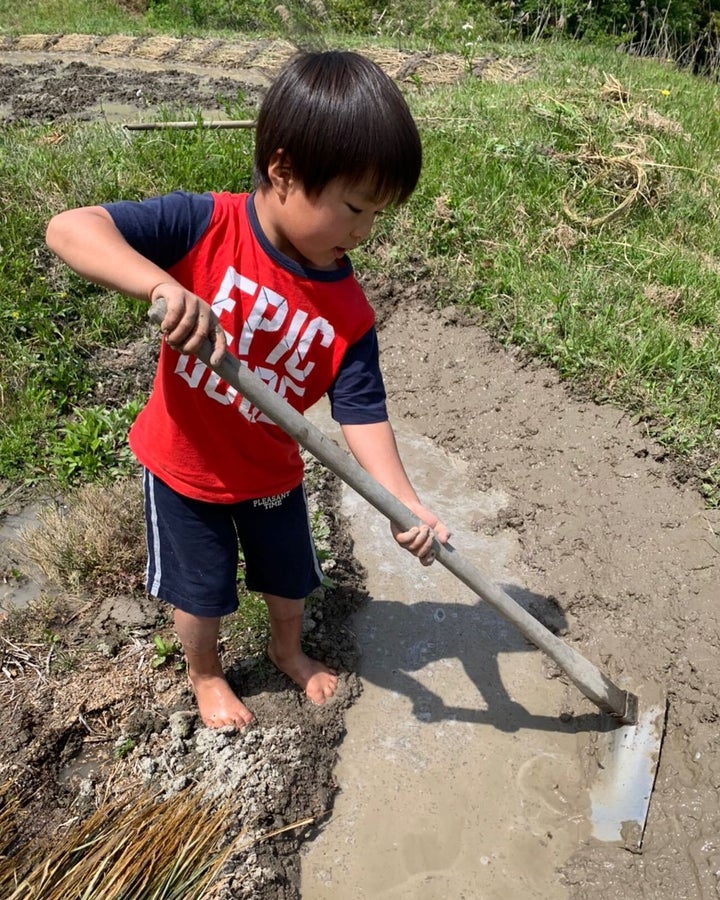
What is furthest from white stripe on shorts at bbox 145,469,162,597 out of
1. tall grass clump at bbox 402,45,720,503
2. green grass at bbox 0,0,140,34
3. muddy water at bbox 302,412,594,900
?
green grass at bbox 0,0,140,34

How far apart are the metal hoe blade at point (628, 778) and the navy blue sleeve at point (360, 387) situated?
1.19 meters

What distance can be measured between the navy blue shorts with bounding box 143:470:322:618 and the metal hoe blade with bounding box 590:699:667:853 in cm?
102

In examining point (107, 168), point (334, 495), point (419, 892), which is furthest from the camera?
point (107, 168)

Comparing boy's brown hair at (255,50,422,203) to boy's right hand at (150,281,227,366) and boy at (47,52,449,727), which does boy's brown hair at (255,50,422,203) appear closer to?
boy at (47,52,449,727)

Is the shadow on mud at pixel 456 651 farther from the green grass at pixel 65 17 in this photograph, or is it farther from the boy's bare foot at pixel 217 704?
the green grass at pixel 65 17

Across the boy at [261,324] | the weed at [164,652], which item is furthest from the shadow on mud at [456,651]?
the weed at [164,652]

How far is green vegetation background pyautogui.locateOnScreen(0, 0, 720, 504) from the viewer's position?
11.0 feet

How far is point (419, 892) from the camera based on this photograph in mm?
2139

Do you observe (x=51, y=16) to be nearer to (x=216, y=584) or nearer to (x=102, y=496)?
(x=102, y=496)

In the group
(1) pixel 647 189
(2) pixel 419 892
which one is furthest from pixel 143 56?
(2) pixel 419 892

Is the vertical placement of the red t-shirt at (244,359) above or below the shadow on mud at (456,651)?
above

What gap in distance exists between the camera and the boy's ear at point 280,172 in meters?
1.66

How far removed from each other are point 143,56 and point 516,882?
360 inches

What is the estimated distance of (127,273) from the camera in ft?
5.03
